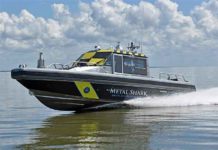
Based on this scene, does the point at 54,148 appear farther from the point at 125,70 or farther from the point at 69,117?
the point at 125,70

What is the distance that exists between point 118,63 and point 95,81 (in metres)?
1.66

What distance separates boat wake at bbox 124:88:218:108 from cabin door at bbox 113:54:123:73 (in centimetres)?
133

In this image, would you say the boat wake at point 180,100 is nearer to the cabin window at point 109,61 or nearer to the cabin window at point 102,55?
the cabin window at point 109,61

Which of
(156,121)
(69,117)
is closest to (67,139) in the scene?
(156,121)

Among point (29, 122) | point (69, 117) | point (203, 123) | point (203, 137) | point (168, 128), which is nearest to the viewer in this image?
point (203, 137)

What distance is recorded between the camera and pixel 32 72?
15.9 meters

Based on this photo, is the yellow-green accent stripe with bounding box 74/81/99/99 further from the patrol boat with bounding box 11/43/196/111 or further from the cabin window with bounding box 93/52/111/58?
the cabin window with bounding box 93/52/111/58

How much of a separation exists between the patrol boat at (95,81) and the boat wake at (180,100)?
8.9 inches

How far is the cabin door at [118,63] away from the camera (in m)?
18.1

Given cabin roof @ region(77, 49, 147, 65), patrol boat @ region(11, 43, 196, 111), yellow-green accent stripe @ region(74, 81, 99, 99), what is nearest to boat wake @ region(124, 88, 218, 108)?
patrol boat @ region(11, 43, 196, 111)

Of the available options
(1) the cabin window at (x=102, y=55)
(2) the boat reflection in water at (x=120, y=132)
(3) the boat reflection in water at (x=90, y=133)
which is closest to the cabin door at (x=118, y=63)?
(1) the cabin window at (x=102, y=55)

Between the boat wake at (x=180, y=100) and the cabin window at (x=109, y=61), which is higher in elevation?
the cabin window at (x=109, y=61)

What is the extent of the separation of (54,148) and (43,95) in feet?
24.6

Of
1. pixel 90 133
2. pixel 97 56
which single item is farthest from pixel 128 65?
pixel 90 133
